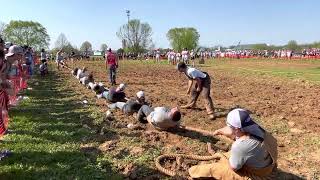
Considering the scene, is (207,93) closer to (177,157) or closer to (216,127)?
(216,127)

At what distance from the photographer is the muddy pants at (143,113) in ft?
36.8

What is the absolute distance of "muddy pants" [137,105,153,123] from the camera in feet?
36.8

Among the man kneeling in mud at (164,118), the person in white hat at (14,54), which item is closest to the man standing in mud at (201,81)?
the man kneeling in mud at (164,118)

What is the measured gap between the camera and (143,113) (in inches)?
448

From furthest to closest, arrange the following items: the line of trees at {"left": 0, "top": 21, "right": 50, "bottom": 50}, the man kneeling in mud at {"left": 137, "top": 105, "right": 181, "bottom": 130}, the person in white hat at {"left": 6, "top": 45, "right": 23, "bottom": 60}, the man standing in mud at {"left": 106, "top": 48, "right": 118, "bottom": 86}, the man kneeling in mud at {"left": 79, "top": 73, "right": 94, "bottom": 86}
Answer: the line of trees at {"left": 0, "top": 21, "right": 50, "bottom": 50}, the man standing in mud at {"left": 106, "top": 48, "right": 118, "bottom": 86}, the man kneeling in mud at {"left": 79, "top": 73, "right": 94, "bottom": 86}, the person in white hat at {"left": 6, "top": 45, "right": 23, "bottom": 60}, the man kneeling in mud at {"left": 137, "top": 105, "right": 181, "bottom": 130}

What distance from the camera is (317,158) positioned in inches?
350

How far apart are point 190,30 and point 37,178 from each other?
114362 millimetres

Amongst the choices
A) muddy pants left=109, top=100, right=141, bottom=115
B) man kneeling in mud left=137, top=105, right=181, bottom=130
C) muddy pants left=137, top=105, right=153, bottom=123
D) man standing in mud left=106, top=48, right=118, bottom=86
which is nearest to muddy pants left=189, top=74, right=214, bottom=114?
muddy pants left=109, top=100, right=141, bottom=115

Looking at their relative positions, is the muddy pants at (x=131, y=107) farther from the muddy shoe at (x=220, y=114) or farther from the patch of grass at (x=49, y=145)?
the muddy shoe at (x=220, y=114)

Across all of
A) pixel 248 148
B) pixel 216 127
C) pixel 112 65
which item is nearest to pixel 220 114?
pixel 216 127

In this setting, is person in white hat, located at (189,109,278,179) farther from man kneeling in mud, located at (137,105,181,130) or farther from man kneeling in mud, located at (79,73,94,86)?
man kneeling in mud, located at (79,73,94,86)

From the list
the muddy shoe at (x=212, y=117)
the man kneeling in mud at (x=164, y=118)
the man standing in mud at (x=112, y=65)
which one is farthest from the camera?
the man standing in mud at (x=112, y=65)

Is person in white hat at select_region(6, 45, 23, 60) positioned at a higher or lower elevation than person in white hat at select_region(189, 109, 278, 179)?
higher

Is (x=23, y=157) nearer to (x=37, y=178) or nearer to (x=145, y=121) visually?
(x=37, y=178)
